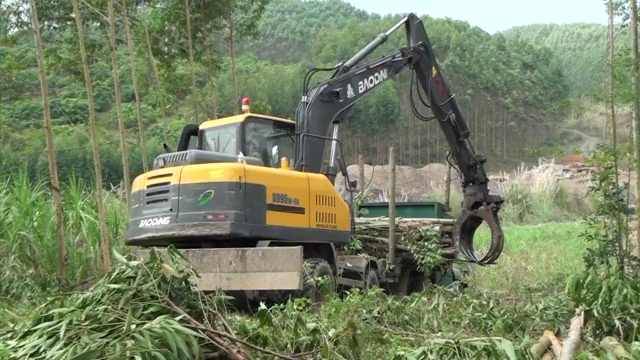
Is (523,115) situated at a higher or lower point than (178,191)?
higher

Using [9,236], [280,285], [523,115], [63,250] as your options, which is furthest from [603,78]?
[523,115]

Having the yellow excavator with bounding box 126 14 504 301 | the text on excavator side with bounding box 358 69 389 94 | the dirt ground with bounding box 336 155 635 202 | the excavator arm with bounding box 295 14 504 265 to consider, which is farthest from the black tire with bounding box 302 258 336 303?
the dirt ground with bounding box 336 155 635 202

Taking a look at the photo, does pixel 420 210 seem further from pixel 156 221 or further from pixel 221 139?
pixel 156 221

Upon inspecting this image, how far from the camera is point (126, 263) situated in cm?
446

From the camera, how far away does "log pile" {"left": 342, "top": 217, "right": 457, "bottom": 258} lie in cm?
1069

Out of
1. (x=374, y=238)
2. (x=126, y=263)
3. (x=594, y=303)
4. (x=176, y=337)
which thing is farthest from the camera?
(x=374, y=238)

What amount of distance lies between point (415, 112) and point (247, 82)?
29535mm

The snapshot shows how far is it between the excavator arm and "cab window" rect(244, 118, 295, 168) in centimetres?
18

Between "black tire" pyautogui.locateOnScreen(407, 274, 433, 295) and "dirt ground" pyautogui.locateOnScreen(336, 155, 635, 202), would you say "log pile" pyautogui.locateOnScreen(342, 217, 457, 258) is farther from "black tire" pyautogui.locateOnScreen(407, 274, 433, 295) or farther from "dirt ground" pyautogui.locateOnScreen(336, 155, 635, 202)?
"dirt ground" pyautogui.locateOnScreen(336, 155, 635, 202)

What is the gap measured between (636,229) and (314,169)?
335cm

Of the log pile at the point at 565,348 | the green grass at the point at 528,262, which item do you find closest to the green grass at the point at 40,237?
the green grass at the point at 528,262

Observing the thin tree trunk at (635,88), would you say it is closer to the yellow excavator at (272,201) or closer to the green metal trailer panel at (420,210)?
the yellow excavator at (272,201)

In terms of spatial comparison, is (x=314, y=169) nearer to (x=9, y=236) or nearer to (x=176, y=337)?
(x=9, y=236)

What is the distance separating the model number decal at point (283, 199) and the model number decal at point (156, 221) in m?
1.03
